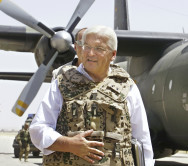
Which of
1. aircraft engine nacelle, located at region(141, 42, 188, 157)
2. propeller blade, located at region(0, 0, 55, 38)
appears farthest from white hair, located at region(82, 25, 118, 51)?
propeller blade, located at region(0, 0, 55, 38)

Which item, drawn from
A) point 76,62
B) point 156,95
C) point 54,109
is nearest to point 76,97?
point 54,109

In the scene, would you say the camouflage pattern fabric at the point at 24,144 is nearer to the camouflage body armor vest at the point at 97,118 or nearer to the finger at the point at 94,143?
the camouflage body armor vest at the point at 97,118

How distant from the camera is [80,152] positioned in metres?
2.20

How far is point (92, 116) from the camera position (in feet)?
7.64

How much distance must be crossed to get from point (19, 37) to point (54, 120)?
1018 centimetres

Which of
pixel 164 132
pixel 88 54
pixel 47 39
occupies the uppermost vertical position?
pixel 47 39

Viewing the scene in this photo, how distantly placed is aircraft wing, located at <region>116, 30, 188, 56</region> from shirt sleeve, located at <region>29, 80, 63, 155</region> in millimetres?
10111

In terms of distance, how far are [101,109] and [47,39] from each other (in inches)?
361

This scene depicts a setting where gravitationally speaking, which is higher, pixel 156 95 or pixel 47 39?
pixel 47 39

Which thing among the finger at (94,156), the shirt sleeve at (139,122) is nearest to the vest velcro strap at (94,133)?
the finger at (94,156)

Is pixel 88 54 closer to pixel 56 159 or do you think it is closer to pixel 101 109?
pixel 101 109

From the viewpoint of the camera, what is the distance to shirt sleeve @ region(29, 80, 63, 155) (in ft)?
7.42

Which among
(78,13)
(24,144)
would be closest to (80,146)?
(78,13)

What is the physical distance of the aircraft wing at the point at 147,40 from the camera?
1237cm
